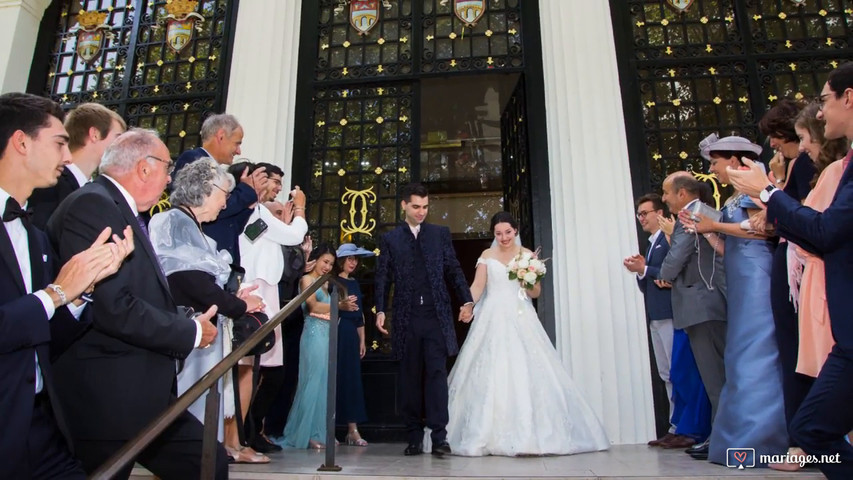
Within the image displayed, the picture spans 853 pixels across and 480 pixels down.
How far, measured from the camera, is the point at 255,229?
446 cm

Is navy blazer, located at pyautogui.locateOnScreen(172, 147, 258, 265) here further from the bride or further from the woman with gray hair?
the bride

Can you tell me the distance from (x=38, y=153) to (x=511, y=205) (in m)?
6.38

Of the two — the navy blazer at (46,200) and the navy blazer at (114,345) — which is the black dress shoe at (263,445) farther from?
the navy blazer at (114,345)

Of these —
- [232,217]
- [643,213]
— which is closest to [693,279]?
[643,213]

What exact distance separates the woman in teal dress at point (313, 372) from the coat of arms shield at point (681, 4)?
5.03m

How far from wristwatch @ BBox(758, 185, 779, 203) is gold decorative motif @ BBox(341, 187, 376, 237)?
4874 mm

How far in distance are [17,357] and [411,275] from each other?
365 cm

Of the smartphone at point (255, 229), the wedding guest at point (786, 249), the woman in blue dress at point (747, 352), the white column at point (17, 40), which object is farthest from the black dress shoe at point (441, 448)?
the white column at point (17, 40)

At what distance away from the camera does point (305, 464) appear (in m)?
4.50

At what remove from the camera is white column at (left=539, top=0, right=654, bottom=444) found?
6.14 m

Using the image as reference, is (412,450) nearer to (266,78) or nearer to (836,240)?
(836,240)

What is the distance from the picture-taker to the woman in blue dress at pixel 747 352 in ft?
13.1

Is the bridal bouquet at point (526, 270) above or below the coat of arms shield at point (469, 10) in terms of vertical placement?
below

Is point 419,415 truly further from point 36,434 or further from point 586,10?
point 586,10
